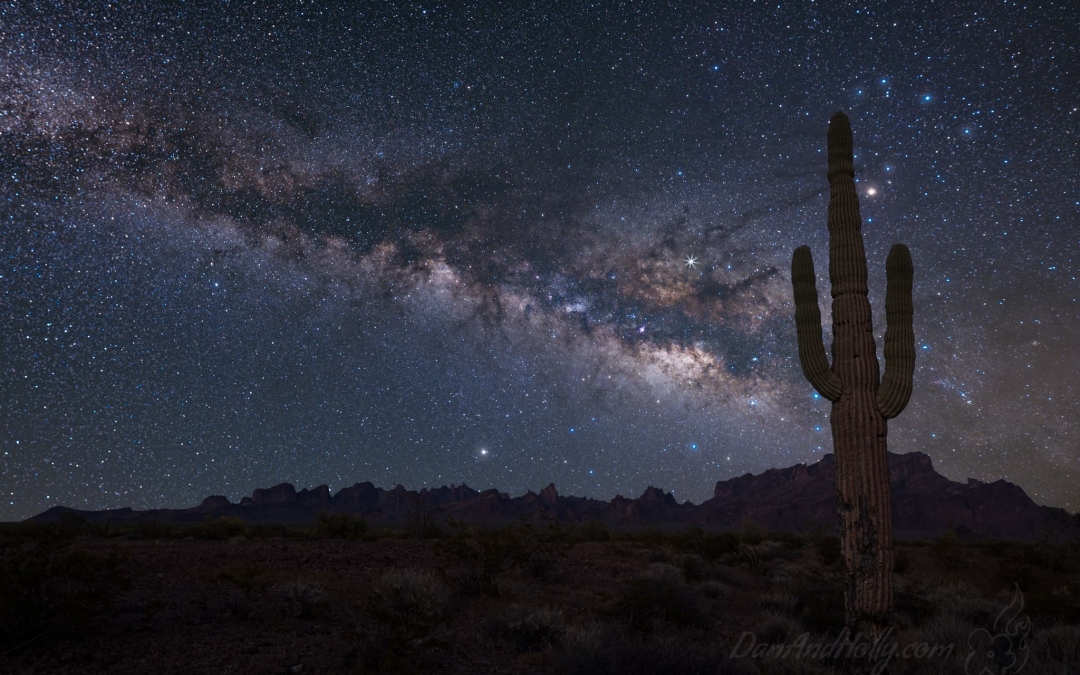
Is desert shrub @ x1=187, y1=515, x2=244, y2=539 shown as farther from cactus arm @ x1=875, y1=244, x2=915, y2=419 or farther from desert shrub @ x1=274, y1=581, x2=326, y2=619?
cactus arm @ x1=875, y1=244, x2=915, y2=419

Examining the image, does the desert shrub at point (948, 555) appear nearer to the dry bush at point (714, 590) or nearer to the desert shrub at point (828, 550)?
the desert shrub at point (828, 550)

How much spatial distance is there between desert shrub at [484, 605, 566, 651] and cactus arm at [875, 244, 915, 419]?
6543mm

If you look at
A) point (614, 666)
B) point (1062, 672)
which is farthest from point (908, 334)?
point (614, 666)

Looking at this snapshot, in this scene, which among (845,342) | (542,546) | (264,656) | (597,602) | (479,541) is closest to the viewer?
(264,656)

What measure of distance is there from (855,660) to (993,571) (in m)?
16.6

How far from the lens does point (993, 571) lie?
19.5 m

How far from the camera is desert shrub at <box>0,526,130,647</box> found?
7.48m

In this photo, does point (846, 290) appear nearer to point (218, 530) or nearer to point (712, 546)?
point (712, 546)

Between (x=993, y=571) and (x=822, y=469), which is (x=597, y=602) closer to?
(x=993, y=571)

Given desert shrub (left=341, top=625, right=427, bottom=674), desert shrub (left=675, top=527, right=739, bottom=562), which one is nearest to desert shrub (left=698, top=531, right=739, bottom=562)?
desert shrub (left=675, top=527, right=739, bottom=562)

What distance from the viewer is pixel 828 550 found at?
23.1 meters

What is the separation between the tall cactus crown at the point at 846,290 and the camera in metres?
9.64

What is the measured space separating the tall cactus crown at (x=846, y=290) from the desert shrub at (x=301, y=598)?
32.3 feet

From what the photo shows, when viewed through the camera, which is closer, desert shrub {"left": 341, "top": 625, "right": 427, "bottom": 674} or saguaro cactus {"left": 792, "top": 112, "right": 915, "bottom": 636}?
desert shrub {"left": 341, "top": 625, "right": 427, "bottom": 674}
